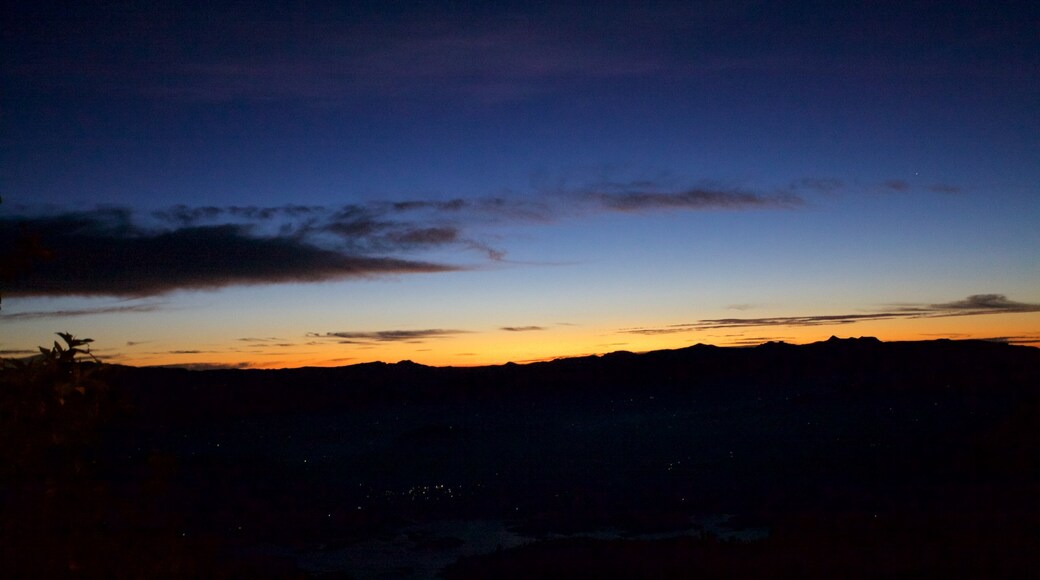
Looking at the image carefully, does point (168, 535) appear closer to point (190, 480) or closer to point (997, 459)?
point (997, 459)

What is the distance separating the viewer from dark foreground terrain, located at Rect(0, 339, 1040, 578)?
794 cm

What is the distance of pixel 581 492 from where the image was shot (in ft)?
158

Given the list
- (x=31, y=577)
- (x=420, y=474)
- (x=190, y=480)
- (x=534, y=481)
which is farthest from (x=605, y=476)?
(x=31, y=577)

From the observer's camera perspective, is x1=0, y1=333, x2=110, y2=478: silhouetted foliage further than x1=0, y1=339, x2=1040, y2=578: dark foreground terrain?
No

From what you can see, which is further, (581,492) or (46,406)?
(581,492)

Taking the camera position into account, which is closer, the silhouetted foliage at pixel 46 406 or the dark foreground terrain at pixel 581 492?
the silhouetted foliage at pixel 46 406

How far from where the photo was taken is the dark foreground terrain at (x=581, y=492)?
7.94m

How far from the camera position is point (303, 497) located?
51.6 metres

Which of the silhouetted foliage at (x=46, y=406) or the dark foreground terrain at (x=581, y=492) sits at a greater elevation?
the silhouetted foliage at (x=46, y=406)

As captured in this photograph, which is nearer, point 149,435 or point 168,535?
point 168,535

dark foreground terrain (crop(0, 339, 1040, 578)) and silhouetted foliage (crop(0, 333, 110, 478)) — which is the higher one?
silhouetted foliage (crop(0, 333, 110, 478))

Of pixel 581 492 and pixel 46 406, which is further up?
pixel 46 406

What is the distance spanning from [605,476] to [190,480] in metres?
30.9

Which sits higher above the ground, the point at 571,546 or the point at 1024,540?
the point at 1024,540
